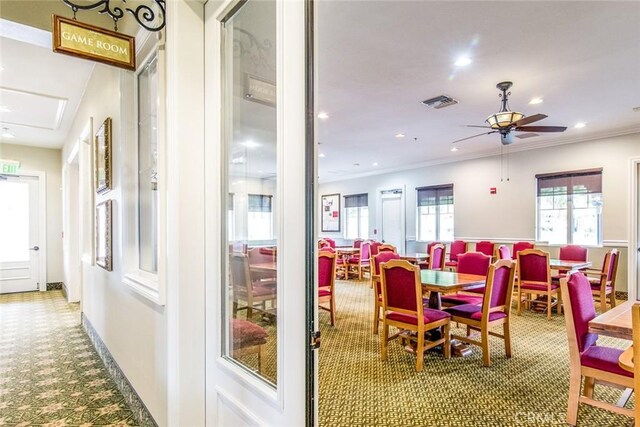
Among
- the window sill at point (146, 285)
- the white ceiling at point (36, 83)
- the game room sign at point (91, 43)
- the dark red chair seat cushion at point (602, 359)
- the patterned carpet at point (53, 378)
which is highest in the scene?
the white ceiling at point (36, 83)

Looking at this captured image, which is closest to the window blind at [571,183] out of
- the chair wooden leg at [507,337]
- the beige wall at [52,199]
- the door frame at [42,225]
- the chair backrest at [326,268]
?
the chair wooden leg at [507,337]

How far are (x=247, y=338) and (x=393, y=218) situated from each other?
8999 millimetres

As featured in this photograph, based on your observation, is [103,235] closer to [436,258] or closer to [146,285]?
[146,285]

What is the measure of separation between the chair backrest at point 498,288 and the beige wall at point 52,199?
26.1ft

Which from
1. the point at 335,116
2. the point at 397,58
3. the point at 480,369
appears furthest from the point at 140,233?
the point at 335,116

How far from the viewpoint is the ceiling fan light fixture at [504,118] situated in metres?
4.21

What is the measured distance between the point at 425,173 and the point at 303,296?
8.84m

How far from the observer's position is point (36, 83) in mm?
4008

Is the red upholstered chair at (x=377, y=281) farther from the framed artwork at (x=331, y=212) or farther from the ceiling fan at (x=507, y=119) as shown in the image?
the framed artwork at (x=331, y=212)

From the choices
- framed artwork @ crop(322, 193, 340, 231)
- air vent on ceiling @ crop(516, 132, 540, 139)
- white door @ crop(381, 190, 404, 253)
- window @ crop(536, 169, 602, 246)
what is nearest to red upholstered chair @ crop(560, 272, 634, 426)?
air vent on ceiling @ crop(516, 132, 540, 139)

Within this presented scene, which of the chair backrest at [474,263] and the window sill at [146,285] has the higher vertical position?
the window sill at [146,285]

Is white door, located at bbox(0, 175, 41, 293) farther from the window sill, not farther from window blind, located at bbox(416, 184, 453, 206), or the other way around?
window blind, located at bbox(416, 184, 453, 206)

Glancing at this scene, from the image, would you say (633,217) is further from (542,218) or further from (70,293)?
(70,293)

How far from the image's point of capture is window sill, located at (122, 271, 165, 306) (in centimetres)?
186
